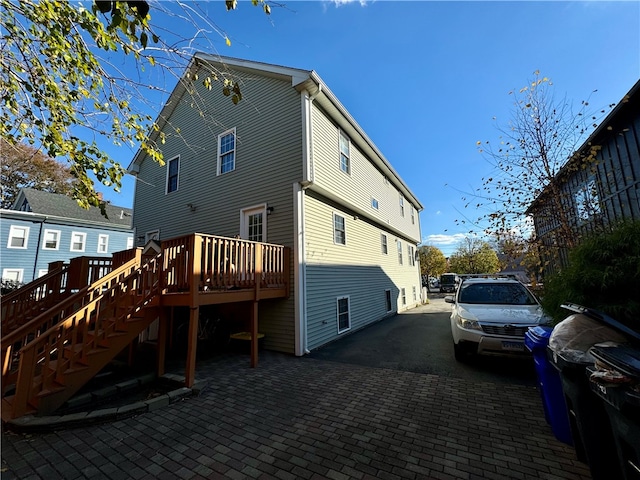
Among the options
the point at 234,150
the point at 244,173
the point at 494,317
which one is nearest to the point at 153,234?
the point at 234,150

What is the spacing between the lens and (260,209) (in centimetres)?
780

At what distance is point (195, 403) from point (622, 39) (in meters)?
9.59

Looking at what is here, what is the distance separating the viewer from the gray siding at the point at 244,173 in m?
7.16

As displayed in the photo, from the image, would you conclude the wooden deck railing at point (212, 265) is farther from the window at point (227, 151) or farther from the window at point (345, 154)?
the window at point (345, 154)

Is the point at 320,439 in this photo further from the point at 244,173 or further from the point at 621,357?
the point at 244,173

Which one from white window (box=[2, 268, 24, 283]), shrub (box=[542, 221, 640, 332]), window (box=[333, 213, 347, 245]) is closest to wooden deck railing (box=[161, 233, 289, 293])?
window (box=[333, 213, 347, 245])

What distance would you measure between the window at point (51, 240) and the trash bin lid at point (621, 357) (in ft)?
81.6

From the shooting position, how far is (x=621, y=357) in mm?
1672

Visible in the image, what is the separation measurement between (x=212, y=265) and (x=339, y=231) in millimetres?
4855

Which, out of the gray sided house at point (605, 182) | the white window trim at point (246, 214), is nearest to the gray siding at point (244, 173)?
the white window trim at point (246, 214)

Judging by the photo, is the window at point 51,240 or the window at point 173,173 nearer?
the window at point 173,173

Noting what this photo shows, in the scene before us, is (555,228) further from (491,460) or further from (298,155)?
(298,155)

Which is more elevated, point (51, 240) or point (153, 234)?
point (51, 240)

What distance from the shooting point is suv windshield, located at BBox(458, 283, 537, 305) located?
5797mm
